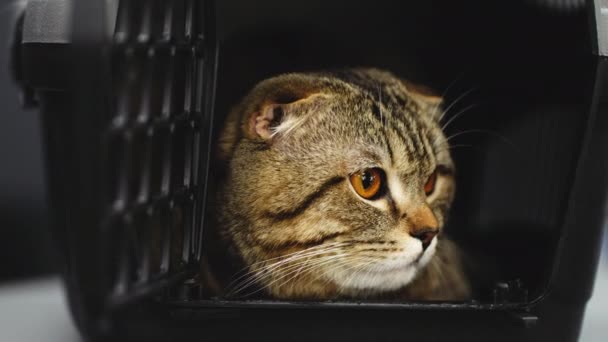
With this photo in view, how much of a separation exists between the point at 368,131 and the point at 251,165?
0.15 meters

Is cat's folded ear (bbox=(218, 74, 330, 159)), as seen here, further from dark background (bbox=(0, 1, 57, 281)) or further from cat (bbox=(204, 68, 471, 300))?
dark background (bbox=(0, 1, 57, 281))

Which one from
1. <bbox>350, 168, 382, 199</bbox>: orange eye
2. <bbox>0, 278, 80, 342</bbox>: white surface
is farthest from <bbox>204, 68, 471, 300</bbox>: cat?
<bbox>0, 278, 80, 342</bbox>: white surface

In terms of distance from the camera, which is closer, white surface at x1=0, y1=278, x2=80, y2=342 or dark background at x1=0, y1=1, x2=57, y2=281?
white surface at x1=0, y1=278, x2=80, y2=342

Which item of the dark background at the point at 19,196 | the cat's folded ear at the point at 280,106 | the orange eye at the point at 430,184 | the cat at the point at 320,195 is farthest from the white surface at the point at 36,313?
the orange eye at the point at 430,184

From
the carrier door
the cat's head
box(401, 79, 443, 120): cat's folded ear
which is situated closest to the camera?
the carrier door

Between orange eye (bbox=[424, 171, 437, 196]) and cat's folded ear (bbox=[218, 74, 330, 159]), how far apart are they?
0.18 metres

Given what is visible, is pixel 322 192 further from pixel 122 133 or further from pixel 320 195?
pixel 122 133

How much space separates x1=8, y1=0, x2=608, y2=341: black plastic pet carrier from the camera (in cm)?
65

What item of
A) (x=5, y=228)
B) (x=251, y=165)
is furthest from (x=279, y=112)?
(x=5, y=228)

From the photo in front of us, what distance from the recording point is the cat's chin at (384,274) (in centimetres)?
88

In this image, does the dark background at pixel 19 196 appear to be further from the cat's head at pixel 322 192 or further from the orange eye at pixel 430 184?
the orange eye at pixel 430 184

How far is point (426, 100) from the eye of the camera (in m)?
0.99

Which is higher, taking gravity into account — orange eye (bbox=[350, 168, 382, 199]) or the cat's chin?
orange eye (bbox=[350, 168, 382, 199])

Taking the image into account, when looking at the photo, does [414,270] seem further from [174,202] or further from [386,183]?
[174,202]
